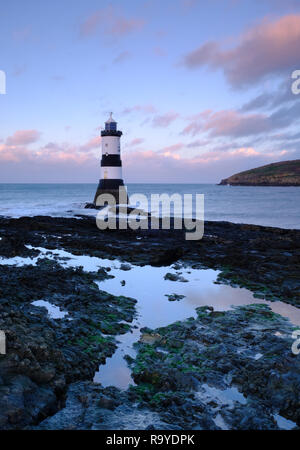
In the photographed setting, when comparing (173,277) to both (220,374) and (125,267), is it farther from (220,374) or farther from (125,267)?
(220,374)

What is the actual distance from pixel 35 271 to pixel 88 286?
2.07m

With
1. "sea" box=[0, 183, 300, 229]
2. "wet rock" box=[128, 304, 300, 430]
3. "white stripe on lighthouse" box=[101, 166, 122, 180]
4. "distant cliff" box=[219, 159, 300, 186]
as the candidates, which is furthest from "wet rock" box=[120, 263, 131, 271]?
"distant cliff" box=[219, 159, 300, 186]

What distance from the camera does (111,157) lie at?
35.3 m

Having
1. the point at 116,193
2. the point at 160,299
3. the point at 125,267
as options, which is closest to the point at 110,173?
the point at 116,193

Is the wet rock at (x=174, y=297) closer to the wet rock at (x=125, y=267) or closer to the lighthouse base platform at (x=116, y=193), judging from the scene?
the wet rock at (x=125, y=267)

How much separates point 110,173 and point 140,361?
103ft

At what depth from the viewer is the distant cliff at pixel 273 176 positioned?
153m

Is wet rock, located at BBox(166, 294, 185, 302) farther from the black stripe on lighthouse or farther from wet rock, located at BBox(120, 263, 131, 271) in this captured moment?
the black stripe on lighthouse

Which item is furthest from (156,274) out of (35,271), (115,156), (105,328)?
(115,156)

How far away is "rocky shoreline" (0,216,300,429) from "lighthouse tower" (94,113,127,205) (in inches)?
1015

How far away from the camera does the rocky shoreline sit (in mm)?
4234

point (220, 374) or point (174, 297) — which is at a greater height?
point (174, 297)

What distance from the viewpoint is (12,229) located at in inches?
790
